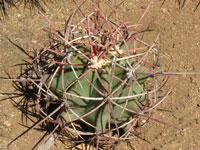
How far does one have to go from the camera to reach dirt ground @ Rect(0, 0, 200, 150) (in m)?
1.41

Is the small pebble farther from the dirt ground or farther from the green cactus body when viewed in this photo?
the green cactus body

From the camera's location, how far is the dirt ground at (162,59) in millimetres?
1412

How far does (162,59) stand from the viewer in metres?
1.69

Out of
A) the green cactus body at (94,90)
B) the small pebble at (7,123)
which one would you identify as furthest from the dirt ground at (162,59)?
the green cactus body at (94,90)

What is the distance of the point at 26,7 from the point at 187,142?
134cm

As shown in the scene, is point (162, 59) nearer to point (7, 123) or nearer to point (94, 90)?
point (94, 90)

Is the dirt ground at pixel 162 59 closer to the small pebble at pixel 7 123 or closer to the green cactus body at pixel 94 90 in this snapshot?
the small pebble at pixel 7 123

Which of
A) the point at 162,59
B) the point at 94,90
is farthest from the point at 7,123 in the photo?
the point at 162,59

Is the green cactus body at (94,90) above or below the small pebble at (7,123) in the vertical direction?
above

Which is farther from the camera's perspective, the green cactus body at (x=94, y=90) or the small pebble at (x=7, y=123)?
the small pebble at (x=7, y=123)

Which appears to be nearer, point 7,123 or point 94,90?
point 94,90

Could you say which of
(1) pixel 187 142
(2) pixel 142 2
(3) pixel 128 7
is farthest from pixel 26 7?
(1) pixel 187 142

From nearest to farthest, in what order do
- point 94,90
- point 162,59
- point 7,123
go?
point 94,90, point 7,123, point 162,59

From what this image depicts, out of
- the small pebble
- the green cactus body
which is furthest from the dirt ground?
the green cactus body
